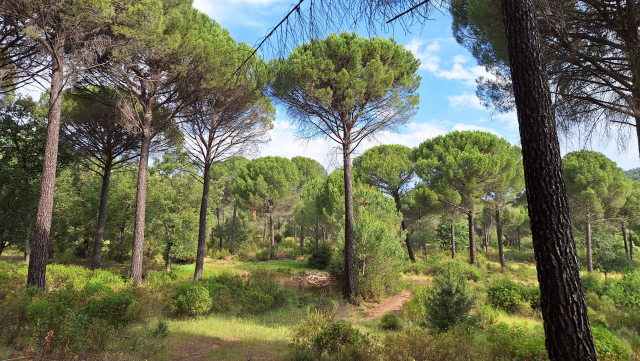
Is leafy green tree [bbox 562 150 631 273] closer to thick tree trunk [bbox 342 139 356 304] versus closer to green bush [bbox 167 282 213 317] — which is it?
thick tree trunk [bbox 342 139 356 304]

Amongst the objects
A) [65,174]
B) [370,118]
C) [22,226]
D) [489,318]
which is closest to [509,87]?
[370,118]

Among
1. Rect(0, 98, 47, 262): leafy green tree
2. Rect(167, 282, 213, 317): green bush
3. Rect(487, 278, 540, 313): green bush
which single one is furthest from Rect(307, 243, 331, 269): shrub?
Rect(0, 98, 47, 262): leafy green tree

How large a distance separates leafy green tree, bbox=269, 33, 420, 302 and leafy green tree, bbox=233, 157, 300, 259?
17642mm

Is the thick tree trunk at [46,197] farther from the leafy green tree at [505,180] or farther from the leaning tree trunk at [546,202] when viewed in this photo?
the leafy green tree at [505,180]

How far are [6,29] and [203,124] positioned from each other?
21.0 ft

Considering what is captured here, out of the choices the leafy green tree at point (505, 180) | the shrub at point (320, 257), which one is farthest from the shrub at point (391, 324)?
the leafy green tree at point (505, 180)

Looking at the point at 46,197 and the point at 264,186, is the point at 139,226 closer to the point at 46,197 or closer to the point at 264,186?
the point at 46,197

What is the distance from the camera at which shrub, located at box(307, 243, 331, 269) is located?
21625mm

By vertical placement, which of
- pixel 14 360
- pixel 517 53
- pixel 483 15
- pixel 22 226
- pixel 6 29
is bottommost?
pixel 14 360

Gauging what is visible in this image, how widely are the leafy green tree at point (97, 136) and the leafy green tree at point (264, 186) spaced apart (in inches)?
581

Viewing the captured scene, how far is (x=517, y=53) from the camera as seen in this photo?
239 centimetres

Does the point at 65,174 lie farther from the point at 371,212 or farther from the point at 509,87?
the point at 509,87

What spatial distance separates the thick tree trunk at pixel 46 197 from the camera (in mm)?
7012

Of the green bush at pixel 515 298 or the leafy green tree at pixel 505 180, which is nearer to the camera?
the green bush at pixel 515 298
